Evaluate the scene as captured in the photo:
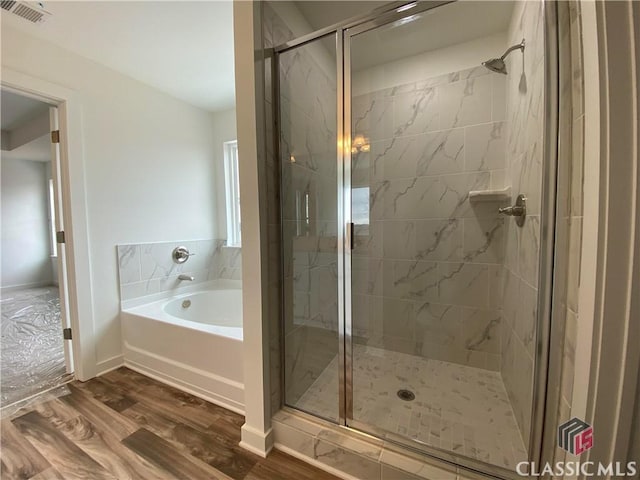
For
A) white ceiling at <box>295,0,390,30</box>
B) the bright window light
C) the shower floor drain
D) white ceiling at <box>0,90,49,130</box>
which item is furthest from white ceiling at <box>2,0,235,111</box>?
the shower floor drain

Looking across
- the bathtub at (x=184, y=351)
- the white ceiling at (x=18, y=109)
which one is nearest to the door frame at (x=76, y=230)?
the bathtub at (x=184, y=351)

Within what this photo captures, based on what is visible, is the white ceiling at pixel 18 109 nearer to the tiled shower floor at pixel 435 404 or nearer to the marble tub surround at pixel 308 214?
the marble tub surround at pixel 308 214

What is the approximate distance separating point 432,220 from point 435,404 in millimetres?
1213

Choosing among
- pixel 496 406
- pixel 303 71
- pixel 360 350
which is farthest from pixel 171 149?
pixel 496 406

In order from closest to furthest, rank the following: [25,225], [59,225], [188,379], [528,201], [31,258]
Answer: [528,201], [188,379], [59,225], [25,225], [31,258]

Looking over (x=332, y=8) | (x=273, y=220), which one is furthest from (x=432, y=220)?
(x=332, y=8)

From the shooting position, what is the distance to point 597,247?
619mm

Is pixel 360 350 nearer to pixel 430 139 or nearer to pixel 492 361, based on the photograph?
pixel 492 361

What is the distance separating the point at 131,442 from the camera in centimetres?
125

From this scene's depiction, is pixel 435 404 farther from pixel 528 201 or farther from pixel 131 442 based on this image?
pixel 131 442

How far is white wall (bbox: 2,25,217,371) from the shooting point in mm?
1716

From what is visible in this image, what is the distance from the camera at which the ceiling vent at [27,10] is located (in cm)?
131

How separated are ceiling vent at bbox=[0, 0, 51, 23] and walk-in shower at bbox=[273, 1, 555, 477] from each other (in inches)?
53.5

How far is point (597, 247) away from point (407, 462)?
1.03 metres
